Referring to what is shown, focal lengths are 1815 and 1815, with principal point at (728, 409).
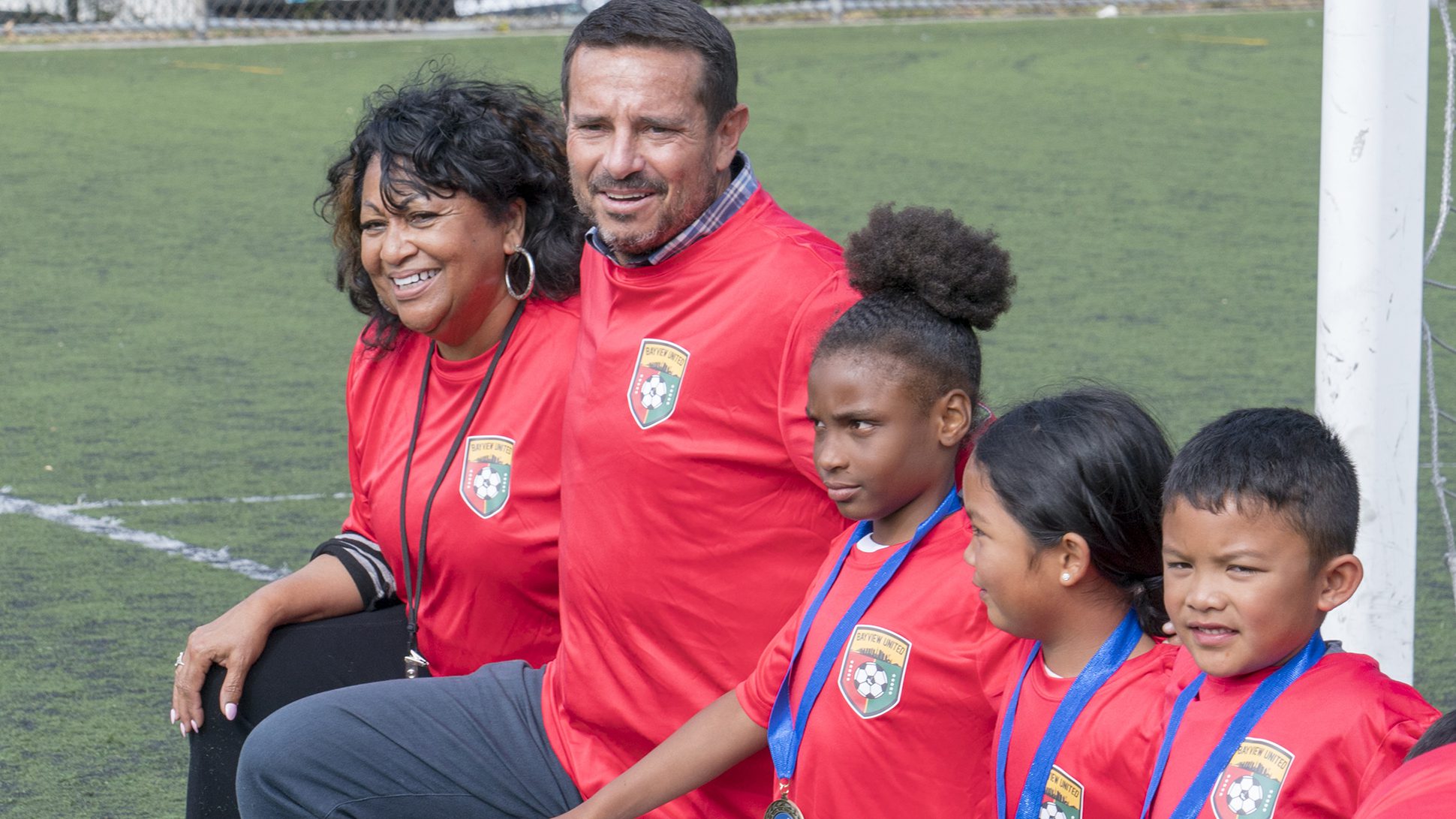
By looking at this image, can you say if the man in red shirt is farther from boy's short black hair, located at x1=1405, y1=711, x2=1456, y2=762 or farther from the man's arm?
boy's short black hair, located at x1=1405, y1=711, x2=1456, y2=762

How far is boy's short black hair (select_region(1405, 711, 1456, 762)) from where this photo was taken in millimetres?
1438

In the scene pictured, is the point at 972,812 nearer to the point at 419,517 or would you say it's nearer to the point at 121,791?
the point at 419,517

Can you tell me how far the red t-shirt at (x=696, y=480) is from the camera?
103 inches

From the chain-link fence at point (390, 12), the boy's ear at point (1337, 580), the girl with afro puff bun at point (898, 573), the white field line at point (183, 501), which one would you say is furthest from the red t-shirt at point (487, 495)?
the chain-link fence at point (390, 12)

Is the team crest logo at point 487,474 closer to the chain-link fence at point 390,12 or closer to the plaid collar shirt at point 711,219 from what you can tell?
the plaid collar shirt at point 711,219

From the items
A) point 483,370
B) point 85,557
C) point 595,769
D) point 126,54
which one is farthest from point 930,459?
point 126,54

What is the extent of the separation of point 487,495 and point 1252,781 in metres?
1.43

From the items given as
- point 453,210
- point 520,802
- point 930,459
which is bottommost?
point 520,802

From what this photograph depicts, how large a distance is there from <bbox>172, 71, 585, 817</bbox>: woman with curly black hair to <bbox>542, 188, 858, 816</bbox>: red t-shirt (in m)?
0.27

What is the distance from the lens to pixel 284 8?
13.7 metres

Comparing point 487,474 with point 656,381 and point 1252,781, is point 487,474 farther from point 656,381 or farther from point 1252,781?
point 1252,781

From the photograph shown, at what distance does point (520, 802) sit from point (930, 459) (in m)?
0.91

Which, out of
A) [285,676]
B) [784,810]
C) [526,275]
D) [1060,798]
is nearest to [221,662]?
[285,676]

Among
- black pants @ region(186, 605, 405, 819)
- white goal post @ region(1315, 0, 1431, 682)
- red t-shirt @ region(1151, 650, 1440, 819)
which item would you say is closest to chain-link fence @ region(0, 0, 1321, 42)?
black pants @ region(186, 605, 405, 819)
